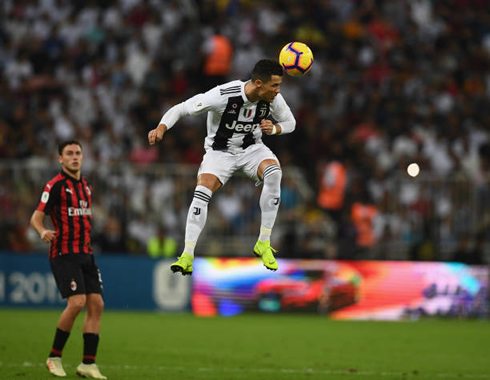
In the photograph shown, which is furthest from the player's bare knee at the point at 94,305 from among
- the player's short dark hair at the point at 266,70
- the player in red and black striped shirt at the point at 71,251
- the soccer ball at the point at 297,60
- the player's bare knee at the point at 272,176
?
the soccer ball at the point at 297,60

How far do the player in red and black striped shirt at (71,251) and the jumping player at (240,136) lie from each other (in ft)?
4.43

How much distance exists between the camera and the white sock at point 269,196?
10844 mm

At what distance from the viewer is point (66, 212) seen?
36.5ft

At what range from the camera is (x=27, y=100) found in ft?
72.1

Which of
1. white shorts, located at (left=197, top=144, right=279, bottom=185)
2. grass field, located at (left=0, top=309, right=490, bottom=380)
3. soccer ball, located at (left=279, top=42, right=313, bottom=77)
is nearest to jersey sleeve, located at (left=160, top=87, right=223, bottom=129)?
white shorts, located at (left=197, top=144, right=279, bottom=185)

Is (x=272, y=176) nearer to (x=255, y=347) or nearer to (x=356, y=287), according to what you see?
(x=255, y=347)

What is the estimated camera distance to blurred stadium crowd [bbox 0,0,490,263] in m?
Result: 19.8

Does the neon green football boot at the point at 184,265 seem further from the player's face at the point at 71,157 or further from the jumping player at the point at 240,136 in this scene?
the player's face at the point at 71,157

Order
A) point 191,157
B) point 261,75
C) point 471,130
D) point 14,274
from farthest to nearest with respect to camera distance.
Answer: point 471,130, point 191,157, point 14,274, point 261,75

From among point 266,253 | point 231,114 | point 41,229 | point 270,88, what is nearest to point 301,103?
point 231,114

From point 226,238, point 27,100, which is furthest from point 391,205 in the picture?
point 27,100

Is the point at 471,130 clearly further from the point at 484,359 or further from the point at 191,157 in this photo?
the point at 484,359

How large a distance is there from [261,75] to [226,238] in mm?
9851

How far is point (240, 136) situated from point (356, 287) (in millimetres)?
9522
